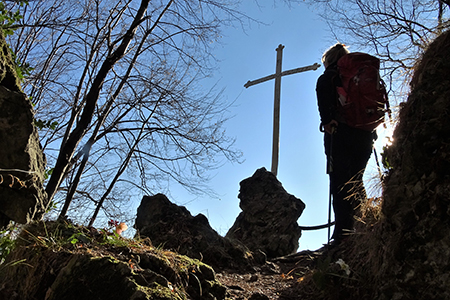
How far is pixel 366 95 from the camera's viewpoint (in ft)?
11.2

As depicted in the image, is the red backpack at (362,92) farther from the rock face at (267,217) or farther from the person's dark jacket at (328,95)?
the rock face at (267,217)

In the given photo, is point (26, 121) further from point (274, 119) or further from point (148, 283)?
point (274, 119)

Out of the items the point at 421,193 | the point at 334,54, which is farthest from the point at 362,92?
the point at 421,193

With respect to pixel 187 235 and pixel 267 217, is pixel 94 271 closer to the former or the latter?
pixel 187 235

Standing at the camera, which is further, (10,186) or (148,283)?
(10,186)

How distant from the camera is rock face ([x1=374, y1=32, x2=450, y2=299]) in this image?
6.38 feet

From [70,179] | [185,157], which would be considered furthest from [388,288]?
[70,179]

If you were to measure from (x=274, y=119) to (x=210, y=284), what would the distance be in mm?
6699

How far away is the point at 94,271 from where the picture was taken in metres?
2.08

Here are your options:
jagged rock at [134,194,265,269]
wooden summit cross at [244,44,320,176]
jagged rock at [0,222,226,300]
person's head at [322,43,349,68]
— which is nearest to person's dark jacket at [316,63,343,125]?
person's head at [322,43,349,68]

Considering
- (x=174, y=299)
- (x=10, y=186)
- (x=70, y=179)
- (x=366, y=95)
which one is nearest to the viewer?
(x=174, y=299)

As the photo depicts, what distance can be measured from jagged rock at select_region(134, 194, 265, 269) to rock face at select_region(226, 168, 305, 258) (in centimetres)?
74

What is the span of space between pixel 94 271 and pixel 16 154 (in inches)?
37.6

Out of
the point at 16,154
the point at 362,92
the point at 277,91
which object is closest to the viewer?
the point at 16,154
